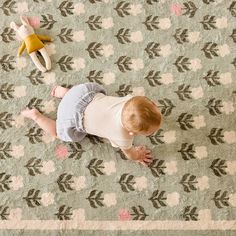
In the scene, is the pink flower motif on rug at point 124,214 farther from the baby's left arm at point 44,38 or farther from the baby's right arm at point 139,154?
the baby's left arm at point 44,38

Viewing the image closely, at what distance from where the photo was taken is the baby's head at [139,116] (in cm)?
98

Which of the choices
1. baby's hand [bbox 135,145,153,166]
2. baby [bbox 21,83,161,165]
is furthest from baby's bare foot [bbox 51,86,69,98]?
baby's hand [bbox 135,145,153,166]

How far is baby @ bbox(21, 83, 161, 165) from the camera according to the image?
38.9 inches

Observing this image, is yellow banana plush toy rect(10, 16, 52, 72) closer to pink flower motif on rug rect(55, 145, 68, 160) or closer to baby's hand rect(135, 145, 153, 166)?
pink flower motif on rug rect(55, 145, 68, 160)

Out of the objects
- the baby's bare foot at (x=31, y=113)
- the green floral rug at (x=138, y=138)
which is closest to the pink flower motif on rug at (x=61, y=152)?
the green floral rug at (x=138, y=138)

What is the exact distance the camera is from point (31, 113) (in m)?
1.20

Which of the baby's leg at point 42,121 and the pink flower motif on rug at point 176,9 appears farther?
the pink flower motif on rug at point 176,9

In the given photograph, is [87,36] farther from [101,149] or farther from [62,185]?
[62,185]

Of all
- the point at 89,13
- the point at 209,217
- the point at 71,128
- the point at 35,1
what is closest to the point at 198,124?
the point at 209,217

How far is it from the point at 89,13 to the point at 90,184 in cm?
53

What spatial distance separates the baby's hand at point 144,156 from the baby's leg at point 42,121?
0.24 metres

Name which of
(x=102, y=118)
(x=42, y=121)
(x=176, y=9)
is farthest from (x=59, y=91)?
(x=176, y=9)

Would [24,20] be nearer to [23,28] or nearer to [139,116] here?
[23,28]

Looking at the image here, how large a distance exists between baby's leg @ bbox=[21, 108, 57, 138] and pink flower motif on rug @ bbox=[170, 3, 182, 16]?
503mm
